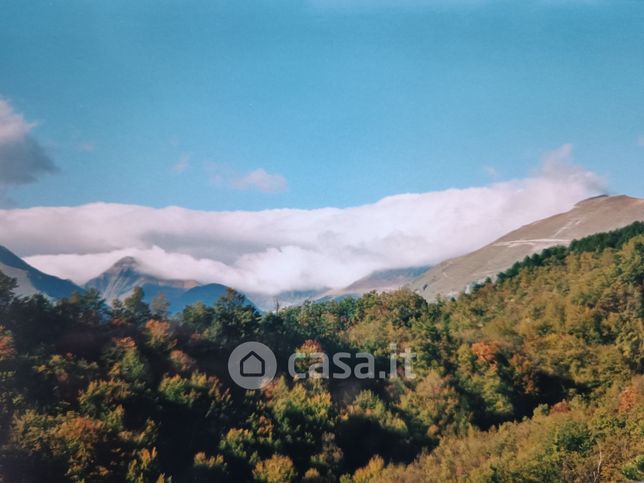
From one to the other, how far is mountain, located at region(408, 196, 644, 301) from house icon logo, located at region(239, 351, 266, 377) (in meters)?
106

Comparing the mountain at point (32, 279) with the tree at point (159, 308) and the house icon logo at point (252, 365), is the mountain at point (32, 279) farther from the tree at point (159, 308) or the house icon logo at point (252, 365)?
the house icon logo at point (252, 365)

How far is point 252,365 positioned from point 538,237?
466 feet

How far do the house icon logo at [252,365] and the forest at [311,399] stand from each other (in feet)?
2.47

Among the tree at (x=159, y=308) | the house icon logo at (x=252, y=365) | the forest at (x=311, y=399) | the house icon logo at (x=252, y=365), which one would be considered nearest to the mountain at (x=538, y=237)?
the forest at (x=311, y=399)

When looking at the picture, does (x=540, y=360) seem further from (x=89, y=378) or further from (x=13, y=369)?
(x=13, y=369)

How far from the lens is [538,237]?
A: 544 feet

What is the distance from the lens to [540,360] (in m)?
49.4

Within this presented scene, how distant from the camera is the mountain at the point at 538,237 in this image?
14875cm

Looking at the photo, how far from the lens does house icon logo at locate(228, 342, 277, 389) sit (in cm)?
3962

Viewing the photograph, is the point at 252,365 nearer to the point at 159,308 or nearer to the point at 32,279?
the point at 159,308

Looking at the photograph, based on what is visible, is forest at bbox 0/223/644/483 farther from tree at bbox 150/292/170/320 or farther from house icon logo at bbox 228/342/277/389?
house icon logo at bbox 228/342/277/389

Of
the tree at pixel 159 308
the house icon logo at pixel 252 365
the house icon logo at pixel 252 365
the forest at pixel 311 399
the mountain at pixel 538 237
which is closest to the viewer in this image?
the forest at pixel 311 399

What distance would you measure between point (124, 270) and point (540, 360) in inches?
5042

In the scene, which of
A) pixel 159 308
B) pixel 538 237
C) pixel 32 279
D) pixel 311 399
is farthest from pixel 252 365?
pixel 538 237
